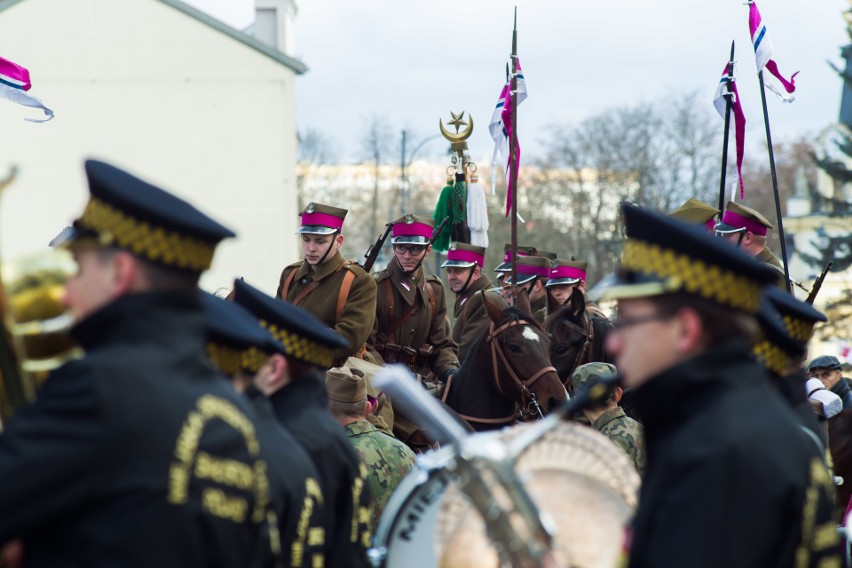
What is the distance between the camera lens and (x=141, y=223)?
3.47 meters

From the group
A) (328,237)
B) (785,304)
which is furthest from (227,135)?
(785,304)

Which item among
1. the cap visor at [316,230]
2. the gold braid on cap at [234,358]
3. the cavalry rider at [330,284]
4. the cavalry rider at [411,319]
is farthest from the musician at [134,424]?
the cavalry rider at [411,319]

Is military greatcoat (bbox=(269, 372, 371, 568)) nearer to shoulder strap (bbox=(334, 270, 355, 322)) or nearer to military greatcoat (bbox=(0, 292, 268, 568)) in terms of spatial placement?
military greatcoat (bbox=(0, 292, 268, 568))

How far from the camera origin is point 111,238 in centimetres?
346

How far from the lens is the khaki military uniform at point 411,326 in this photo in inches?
476

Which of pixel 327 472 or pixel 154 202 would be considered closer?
pixel 154 202

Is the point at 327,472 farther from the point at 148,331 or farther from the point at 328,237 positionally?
the point at 328,237

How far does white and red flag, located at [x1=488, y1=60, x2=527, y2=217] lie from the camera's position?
13.2m

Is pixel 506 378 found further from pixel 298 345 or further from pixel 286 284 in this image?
pixel 298 345

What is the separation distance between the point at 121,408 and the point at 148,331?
0.26m

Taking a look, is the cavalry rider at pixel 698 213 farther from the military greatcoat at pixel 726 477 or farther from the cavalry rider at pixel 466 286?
the military greatcoat at pixel 726 477

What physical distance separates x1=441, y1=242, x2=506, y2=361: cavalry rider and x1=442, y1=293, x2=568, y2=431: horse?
2628 millimetres

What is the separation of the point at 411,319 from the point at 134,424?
9.04m

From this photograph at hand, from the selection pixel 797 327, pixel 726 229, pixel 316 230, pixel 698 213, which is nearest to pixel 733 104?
pixel 698 213
